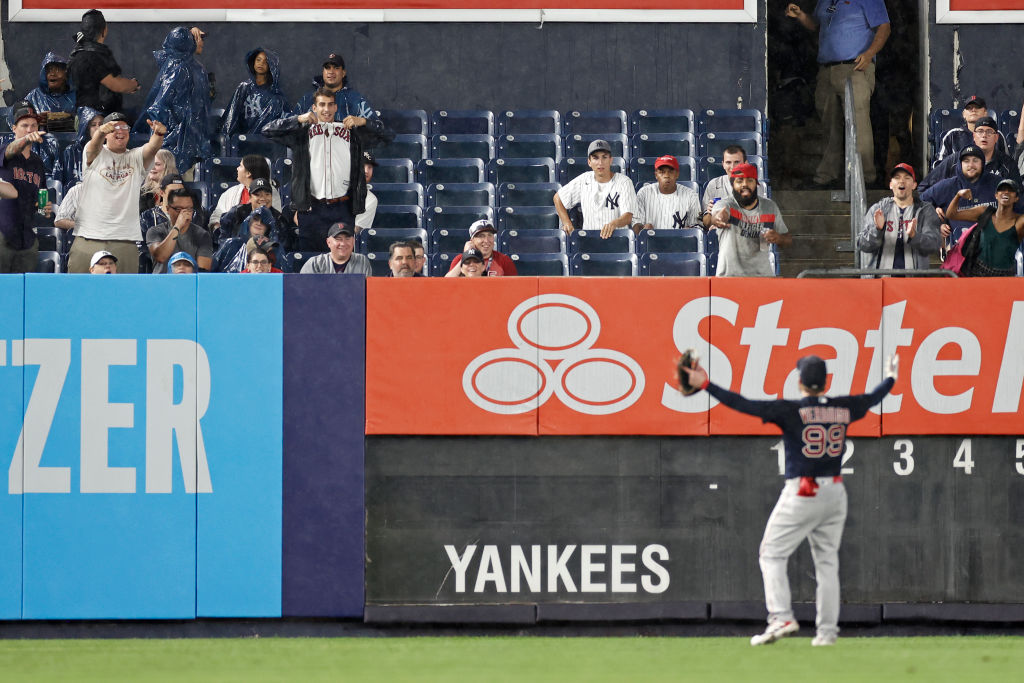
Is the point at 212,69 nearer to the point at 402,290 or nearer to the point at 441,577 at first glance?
the point at 402,290

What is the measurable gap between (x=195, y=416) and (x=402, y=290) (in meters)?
1.74

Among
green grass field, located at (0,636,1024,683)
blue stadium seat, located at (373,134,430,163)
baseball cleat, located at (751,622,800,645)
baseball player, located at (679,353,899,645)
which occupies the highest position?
blue stadium seat, located at (373,134,430,163)

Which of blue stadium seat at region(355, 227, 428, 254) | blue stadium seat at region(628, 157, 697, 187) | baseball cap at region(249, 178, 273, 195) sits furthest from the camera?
blue stadium seat at region(628, 157, 697, 187)

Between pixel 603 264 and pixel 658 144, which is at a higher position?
pixel 658 144

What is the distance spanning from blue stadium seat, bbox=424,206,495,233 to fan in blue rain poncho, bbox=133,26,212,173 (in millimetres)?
2615

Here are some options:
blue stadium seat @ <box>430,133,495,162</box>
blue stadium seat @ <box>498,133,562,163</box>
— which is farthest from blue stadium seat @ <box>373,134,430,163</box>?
blue stadium seat @ <box>498,133,562,163</box>

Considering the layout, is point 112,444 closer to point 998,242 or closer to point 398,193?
point 398,193

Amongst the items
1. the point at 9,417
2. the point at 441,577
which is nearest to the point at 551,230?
the point at 441,577

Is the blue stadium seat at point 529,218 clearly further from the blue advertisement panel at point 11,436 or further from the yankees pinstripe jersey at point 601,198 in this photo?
the blue advertisement panel at point 11,436

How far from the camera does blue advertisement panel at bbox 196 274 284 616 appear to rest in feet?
35.1

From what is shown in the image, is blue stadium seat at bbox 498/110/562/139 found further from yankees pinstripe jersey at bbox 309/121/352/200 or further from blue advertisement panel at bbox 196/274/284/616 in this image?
blue advertisement panel at bbox 196/274/284/616

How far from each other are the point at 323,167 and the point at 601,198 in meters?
2.67

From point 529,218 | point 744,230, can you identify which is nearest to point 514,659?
point 744,230

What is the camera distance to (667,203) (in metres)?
14.4
